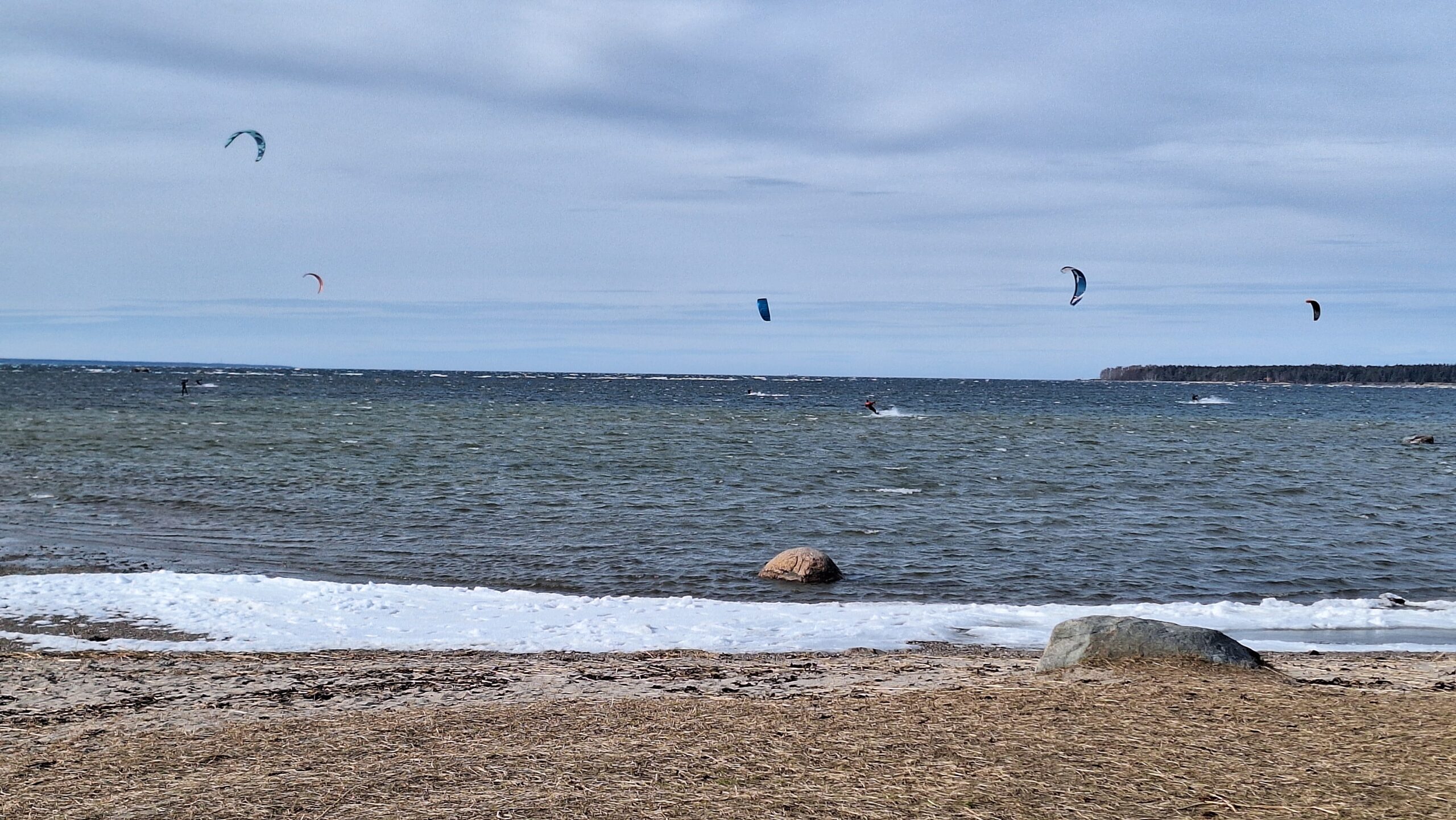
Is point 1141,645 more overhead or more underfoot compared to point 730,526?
more overhead

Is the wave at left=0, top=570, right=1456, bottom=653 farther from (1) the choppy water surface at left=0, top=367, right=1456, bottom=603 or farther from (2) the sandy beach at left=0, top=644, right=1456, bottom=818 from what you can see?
(2) the sandy beach at left=0, top=644, right=1456, bottom=818

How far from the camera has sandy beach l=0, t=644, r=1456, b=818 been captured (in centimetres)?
595

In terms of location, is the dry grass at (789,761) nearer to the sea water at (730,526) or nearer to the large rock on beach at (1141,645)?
the large rock on beach at (1141,645)

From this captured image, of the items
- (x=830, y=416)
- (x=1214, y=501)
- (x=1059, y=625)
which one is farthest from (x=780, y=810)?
(x=830, y=416)

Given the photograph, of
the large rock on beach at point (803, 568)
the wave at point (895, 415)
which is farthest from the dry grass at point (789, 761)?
the wave at point (895, 415)

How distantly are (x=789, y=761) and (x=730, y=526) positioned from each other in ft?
49.1

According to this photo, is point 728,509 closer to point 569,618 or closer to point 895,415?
point 569,618

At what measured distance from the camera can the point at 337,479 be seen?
28609mm

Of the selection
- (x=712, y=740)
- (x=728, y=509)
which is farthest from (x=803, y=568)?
(x=712, y=740)

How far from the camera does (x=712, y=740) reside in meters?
7.15

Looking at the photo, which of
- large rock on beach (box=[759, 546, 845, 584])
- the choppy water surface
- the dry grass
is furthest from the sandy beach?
the choppy water surface

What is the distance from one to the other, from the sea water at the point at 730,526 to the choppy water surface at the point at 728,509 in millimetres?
112

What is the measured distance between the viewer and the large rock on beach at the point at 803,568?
52.1 ft

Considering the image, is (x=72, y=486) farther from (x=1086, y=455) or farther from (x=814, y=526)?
(x=1086, y=455)
